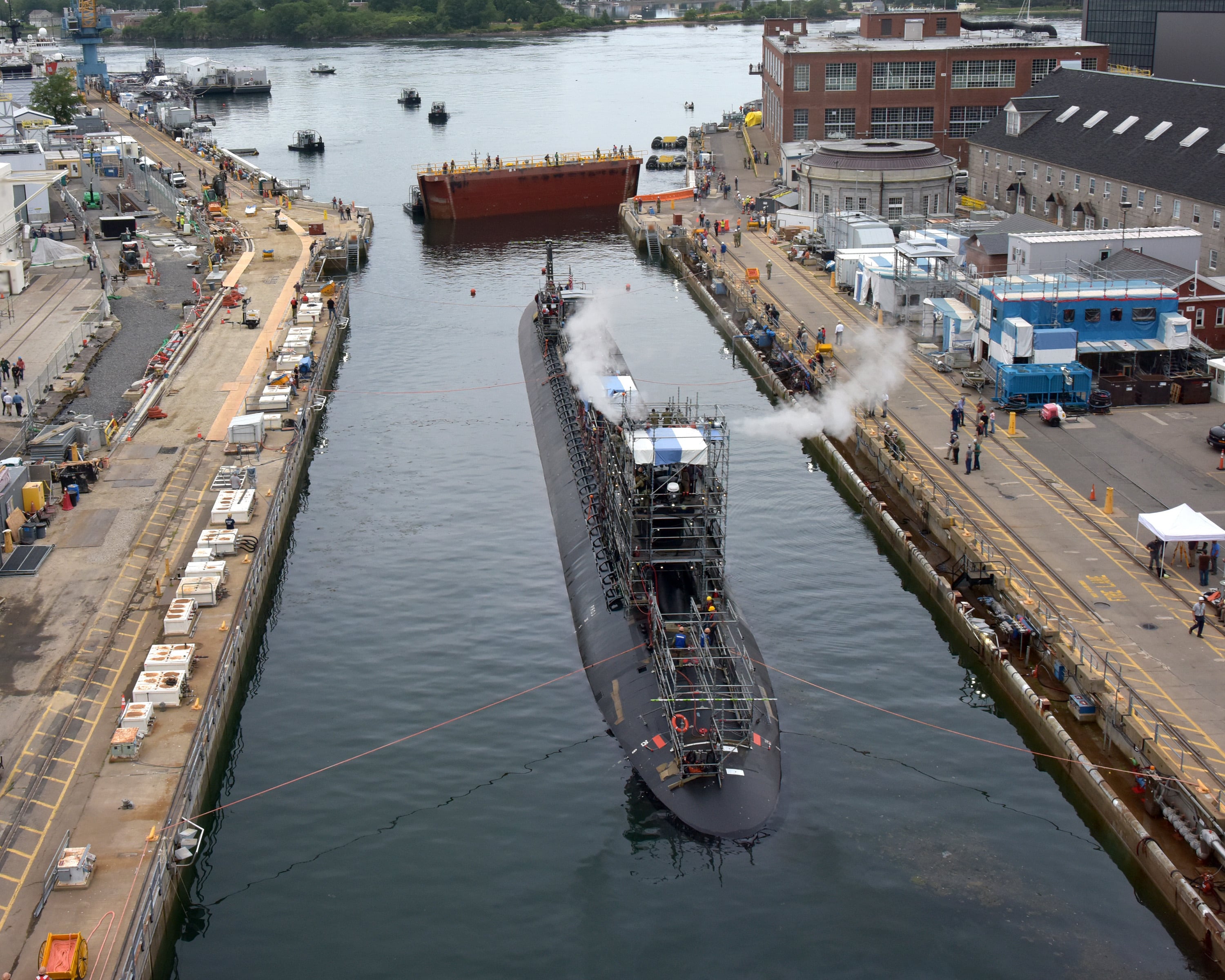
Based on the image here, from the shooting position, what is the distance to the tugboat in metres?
174

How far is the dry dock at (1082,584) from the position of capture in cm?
3769

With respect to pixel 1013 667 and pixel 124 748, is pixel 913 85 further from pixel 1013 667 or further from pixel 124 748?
pixel 124 748

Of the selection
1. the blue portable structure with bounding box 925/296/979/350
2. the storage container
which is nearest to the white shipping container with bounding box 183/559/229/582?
the storage container

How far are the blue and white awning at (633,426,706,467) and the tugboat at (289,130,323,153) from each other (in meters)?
139

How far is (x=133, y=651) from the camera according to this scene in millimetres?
47000

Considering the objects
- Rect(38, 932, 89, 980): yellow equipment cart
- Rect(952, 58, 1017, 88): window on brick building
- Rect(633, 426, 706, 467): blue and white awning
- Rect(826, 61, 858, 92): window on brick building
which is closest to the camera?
Rect(38, 932, 89, 980): yellow equipment cart

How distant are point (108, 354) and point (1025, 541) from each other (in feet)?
185

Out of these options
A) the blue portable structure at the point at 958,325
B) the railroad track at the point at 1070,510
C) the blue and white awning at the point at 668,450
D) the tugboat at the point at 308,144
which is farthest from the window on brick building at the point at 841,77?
the blue and white awning at the point at 668,450

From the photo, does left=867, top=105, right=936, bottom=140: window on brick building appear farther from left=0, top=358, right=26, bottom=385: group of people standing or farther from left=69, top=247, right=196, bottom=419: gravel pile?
left=0, top=358, right=26, bottom=385: group of people standing

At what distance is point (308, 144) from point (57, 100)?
30.4 metres

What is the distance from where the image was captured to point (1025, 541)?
53688 mm

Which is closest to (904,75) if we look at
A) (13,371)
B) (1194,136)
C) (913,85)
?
(913,85)

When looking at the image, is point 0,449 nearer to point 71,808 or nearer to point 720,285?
point 71,808

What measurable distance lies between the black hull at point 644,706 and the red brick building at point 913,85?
277ft
